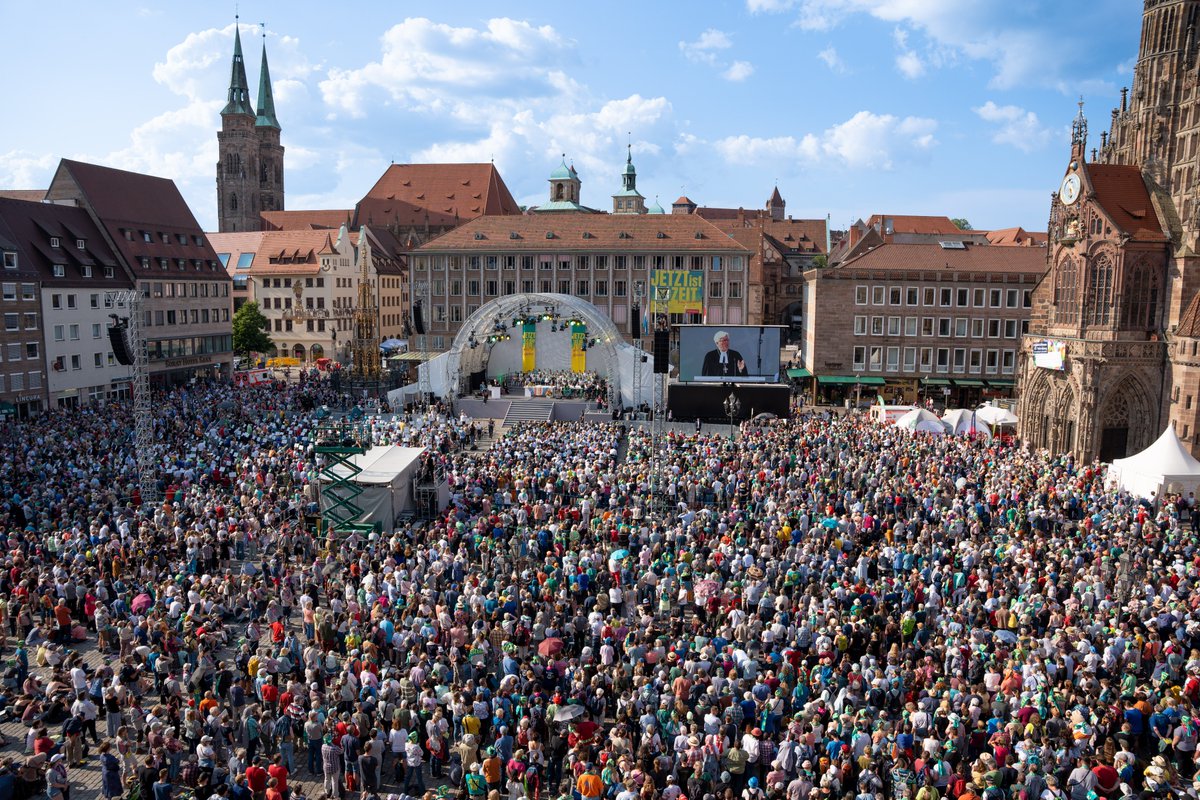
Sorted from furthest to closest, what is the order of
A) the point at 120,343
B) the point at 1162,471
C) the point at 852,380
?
the point at 852,380 < the point at 120,343 < the point at 1162,471

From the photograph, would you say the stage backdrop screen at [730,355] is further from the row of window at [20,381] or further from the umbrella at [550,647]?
the row of window at [20,381]

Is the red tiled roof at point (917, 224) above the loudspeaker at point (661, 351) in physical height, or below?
above

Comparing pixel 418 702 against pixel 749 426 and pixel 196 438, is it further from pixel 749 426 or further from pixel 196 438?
pixel 749 426

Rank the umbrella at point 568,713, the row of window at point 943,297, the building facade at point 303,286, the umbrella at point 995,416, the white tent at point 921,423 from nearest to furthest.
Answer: the umbrella at point 568,713
the white tent at point 921,423
the umbrella at point 995,416
the row of window at point 943,297
the building facade at point 303,286

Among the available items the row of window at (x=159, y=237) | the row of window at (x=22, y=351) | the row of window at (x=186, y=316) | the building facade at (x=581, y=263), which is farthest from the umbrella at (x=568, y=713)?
the building facade at (x=581, y=263)

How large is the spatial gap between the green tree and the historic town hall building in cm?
5593

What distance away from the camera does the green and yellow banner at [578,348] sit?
57.1 m

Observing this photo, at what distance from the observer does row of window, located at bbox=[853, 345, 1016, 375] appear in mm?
54594

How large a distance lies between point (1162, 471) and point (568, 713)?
→ 21552mm

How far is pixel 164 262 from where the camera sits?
5622 centimetres

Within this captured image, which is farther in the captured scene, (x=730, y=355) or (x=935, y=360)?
(x=935, y=360)

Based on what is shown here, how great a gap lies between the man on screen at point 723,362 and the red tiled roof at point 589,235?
70.6ft

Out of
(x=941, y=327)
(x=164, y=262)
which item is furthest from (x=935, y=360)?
(x=164, y=262)

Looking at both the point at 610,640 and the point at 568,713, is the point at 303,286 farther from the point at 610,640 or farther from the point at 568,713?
the point at 568,713
